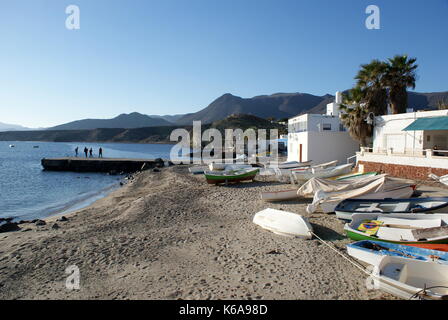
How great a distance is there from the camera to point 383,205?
10812mm

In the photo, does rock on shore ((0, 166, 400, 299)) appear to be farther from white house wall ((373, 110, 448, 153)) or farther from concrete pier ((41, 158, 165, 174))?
concrete pier ((41, 158, 165, 174))

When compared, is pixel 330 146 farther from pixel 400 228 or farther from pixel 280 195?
pixel 400 228

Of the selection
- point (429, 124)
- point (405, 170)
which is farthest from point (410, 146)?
point (405, 170)

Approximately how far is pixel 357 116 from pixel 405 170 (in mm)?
6806

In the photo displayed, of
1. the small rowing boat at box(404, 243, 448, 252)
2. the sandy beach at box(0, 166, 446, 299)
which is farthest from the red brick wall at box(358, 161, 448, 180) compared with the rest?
the small rowing boat at box(404, 243, 448, 252)

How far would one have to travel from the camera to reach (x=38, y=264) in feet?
27.0

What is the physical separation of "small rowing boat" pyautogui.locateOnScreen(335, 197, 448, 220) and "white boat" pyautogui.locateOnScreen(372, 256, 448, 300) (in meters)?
4.29

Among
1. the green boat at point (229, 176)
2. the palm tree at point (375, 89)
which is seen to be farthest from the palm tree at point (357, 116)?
the green boat at point (229, 176)

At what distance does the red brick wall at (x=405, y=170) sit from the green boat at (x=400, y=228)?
A: 856 centimetres

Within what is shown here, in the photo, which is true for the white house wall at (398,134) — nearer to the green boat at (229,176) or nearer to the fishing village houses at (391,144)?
the fishing village houses at (391,144)

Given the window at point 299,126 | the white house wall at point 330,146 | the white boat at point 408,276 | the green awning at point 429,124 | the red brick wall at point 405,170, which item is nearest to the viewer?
the white boat at point 408,276

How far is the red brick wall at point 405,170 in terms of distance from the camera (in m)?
16.0
